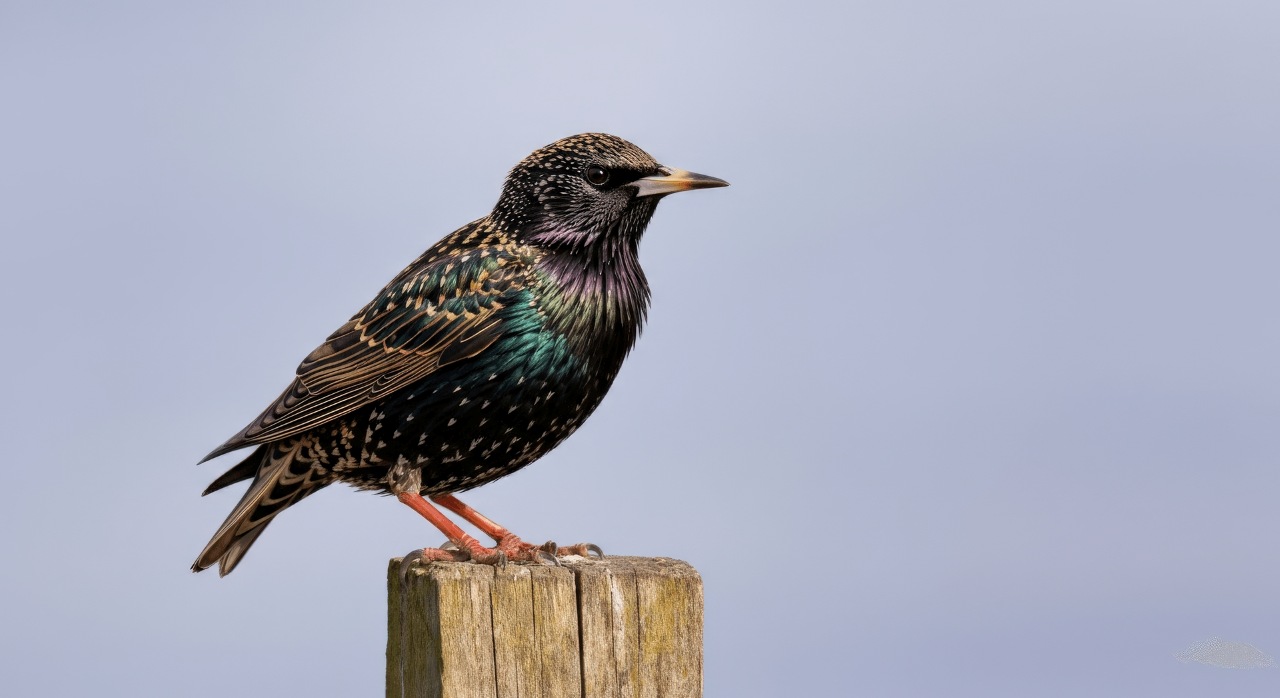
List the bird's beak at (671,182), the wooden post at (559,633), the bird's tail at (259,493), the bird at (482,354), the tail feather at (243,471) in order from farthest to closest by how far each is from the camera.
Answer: the tail feather at (243,471) < the bird's tail at (259,493) < the bird's beak at (671,182) < the bird at (482,354) < the wooden post at (559,633)

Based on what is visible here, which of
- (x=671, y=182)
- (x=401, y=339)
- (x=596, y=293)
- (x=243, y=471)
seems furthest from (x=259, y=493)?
(x=671, y=182)

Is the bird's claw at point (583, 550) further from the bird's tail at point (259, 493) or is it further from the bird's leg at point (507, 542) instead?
the bird's tail at point (259, 493)

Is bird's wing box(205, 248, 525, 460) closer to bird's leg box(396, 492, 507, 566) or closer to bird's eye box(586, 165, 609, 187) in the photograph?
bird's eye box(586, 165, 609, 187)

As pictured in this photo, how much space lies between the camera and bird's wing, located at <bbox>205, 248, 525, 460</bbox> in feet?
17.8

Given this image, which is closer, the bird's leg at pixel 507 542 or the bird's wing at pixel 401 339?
the bird's leg at pixel 507 542

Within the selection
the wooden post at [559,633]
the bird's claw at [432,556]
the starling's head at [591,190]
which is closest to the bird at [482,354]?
the starling's head at [591,190]

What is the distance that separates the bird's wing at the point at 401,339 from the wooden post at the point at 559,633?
1.40 m

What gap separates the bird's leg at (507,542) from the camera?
4945 millimetres

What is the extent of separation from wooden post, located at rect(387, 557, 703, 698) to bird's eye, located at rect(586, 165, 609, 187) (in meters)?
1.94

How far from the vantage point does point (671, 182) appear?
5602mm

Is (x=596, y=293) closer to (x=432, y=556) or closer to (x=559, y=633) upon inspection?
(x=432, y=556)

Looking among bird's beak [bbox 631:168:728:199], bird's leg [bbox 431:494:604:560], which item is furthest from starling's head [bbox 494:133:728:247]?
bird's leg [bbox 431:494:604:560]

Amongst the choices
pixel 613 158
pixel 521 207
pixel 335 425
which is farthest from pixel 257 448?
pixel 613 158

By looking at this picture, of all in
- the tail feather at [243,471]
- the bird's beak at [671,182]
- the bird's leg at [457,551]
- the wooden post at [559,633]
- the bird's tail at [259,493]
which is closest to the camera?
the wooden post at [559,633]
